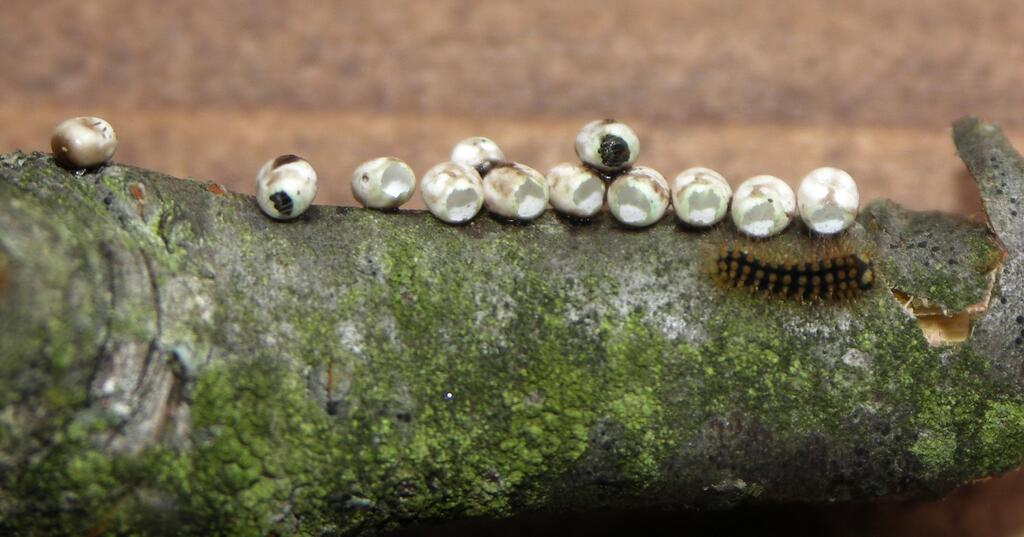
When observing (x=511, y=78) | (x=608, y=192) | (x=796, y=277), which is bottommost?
(x=796, y=277)

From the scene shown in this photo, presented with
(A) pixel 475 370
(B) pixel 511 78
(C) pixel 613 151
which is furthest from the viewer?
(B) pixel 511 78

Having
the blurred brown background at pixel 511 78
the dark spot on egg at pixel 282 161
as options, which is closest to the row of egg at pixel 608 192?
the dark spot on egg at pixel 282 161

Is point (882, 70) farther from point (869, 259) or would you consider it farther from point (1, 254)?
point (1, 254)

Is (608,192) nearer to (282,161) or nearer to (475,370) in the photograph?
(475,370)

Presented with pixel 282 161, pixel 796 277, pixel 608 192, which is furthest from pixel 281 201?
pixel 796 277

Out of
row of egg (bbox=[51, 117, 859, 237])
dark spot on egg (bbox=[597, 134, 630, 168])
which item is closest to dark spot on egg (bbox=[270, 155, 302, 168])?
row of egg (bbox=[51, 117, 859, 237])
